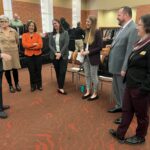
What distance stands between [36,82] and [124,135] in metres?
2.30

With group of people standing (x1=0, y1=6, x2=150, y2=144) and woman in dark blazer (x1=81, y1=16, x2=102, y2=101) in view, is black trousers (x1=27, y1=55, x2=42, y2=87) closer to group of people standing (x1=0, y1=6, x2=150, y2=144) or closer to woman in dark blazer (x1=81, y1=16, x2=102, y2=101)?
group of people standing (x1=0, y1=6, x2=150, y2=144)

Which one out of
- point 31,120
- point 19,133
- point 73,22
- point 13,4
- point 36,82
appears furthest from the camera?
point 73,22

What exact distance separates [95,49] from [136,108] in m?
1.40

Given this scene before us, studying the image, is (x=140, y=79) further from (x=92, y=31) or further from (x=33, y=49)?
(x=33, y=49)

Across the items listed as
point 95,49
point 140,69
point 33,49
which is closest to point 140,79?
point 140,69

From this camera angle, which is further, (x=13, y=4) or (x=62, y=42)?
(x=13, y=4)

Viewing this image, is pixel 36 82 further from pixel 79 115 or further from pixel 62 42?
pixel 79 115

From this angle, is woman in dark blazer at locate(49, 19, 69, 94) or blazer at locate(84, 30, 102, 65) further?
woman in dark blazer at locate(49, 19, 69, 94)

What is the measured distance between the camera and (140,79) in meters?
1.78

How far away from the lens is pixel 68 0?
994 cm

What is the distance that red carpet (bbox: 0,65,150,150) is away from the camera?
6.89 ft

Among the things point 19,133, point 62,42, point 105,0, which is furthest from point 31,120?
point 105,0

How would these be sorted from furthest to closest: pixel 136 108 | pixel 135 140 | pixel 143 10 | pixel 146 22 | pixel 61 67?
pixel 143 10, pixel 61 67, pixel 135 140, pixel 136 108, pixel 146 22

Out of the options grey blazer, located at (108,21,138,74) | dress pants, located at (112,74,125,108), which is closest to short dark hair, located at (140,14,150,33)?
grey blazer, located at (108,21,138,74)
